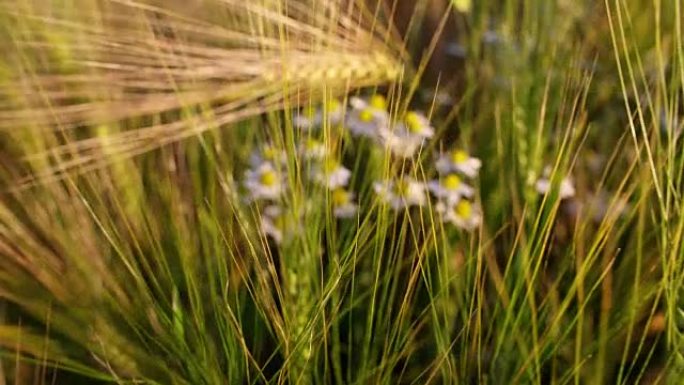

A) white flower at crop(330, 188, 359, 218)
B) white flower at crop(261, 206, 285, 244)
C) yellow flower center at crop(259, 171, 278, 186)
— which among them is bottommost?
white flower at crop(261, 206, 285, 244)

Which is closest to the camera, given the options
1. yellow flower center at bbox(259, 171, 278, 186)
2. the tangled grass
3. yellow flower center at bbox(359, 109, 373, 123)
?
the tangled grass

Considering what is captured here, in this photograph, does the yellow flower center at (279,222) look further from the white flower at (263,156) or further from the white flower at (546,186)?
the white flower at (546,186)

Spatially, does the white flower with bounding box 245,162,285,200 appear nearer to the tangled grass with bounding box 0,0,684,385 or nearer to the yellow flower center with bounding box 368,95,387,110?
the tangled grass with bounding box 0,0,684,385

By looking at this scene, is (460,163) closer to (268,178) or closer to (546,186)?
(546,186)

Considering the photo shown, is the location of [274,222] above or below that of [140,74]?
below

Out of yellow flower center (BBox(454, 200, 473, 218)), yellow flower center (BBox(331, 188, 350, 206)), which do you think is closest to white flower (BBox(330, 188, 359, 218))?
yellow flower center (BBox(331, 188, 350, 206))

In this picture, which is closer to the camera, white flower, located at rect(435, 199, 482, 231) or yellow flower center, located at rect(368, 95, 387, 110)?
white flower, located at rect(435, 199, 482, 231)

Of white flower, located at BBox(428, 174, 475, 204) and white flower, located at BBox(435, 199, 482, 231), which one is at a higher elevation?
white flower, located at BBox(428, 174, 475, 204)

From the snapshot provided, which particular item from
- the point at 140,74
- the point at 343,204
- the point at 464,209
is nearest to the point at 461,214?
the point at 464,209
